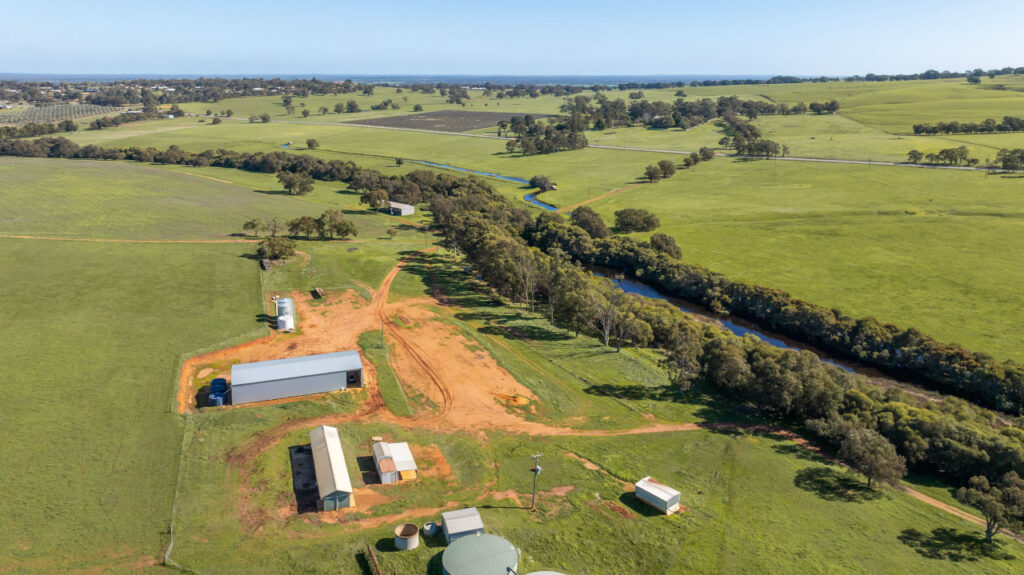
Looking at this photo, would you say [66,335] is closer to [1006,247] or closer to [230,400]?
[230,400]

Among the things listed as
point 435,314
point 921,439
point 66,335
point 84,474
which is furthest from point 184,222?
point 921,439

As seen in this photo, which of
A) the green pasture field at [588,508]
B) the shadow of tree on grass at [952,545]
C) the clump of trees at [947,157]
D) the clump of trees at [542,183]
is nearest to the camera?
the green pasture field at [588,508]

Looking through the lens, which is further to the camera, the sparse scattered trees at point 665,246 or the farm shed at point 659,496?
the sparse scattered trees at point 665,246

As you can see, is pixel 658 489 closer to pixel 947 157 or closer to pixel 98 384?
pixel 98 384

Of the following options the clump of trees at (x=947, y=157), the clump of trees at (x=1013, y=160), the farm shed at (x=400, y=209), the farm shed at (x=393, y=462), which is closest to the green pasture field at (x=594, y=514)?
the farm shed at (x=393, y=462)

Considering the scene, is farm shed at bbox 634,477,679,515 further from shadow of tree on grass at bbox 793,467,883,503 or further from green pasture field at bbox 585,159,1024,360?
green pasture field at bbox 585,159,1024,360

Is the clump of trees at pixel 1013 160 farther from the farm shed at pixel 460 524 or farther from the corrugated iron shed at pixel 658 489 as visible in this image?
the farm shed at pixel 460 524
